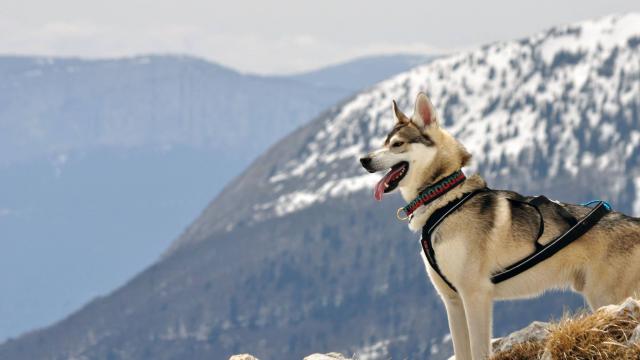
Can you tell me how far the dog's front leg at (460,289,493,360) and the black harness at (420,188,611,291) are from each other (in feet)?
1.27

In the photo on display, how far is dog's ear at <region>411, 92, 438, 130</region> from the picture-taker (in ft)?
55.5

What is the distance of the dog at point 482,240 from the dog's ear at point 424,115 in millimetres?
17

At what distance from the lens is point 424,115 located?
17.2 meters

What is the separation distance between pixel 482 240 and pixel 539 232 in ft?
3.23

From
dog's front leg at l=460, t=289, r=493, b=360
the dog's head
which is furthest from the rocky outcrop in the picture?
the dog's head

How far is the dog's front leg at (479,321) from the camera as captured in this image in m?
16.3

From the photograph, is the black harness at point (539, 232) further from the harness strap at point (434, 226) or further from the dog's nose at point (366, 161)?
the dog's nose at point (366, 161)

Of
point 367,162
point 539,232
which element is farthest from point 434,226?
point 539,232

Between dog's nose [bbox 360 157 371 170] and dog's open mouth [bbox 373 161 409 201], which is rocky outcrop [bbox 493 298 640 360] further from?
dog's nose [bbox 360 157 371 170]

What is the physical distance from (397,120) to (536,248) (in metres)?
3.26

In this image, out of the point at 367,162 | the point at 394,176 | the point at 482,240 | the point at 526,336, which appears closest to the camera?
the point at 526,336

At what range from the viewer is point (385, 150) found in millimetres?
16984

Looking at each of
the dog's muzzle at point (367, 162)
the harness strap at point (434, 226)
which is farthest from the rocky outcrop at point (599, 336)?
the dog's muzzle at point (367, 162)

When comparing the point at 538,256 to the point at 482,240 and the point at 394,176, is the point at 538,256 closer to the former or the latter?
the point at 482,240
